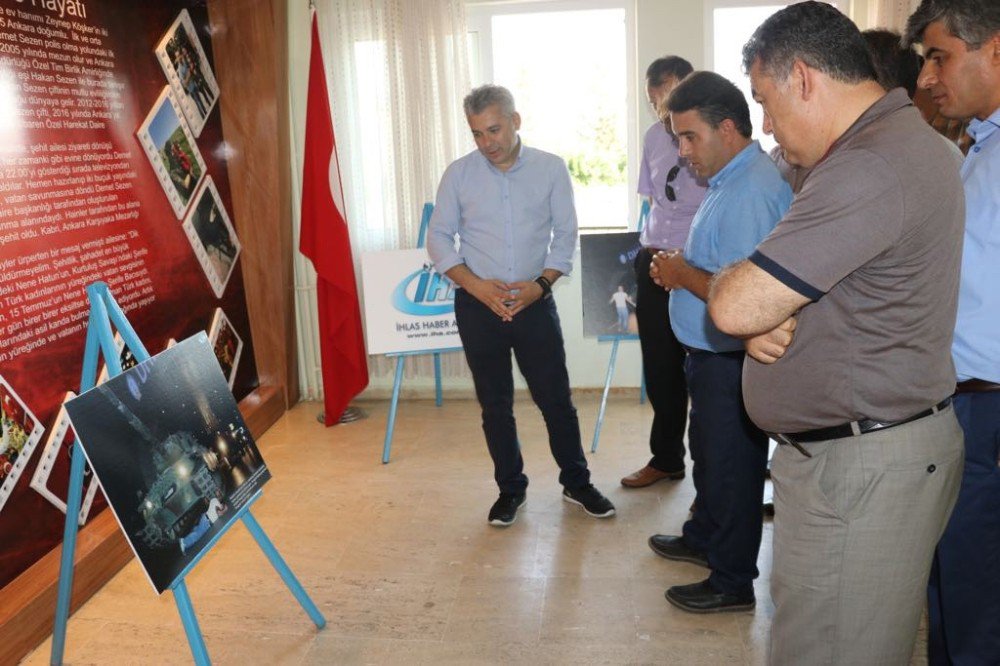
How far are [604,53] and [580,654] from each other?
10.6ft

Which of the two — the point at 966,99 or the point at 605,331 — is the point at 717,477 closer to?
the point at 966,99

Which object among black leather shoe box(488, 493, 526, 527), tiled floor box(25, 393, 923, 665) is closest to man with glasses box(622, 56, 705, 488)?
tiled floor box(25, 393, 923, 665)

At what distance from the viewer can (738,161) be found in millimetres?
2125

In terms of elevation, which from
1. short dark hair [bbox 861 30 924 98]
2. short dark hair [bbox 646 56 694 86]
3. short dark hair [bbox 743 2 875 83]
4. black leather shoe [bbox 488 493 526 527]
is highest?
short dark hair [bbox 646 56 694 86]

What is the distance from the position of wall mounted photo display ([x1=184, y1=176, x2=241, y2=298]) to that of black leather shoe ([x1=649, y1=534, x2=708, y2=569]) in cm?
249

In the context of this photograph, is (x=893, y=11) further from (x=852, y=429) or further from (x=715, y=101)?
(x=852, y=429)

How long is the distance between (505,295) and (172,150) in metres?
1.79

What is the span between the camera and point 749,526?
2.38 metres

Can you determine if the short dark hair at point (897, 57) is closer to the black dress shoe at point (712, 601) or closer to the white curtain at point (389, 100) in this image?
the black dress shoe at point (712, 601)

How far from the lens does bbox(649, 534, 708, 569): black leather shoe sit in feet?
9.02

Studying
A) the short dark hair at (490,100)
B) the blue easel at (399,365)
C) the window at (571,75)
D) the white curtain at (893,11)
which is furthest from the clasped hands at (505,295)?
the white curtain at (893,11)

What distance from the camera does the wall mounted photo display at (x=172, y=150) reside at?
3473 millimetres

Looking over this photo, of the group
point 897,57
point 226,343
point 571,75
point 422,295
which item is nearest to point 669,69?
point 897,57

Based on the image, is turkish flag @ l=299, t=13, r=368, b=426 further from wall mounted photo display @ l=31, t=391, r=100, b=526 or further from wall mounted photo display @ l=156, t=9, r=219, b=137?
wall mounted photo display @ l=31, t=391, r=100, b=526
